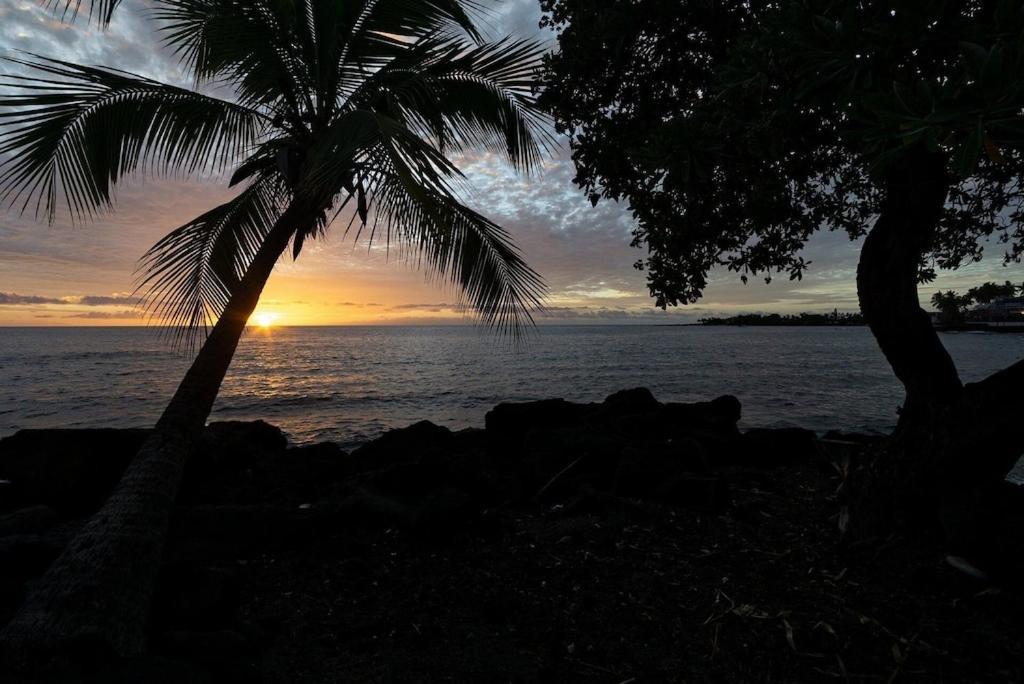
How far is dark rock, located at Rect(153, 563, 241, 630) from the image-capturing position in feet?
11.1

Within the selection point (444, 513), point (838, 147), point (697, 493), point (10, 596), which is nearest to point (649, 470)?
point (697, 493)

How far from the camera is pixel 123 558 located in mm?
3148

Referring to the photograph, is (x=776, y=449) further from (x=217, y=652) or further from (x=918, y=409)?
(x=217, y=652)

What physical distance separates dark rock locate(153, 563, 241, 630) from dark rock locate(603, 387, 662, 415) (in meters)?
9.60

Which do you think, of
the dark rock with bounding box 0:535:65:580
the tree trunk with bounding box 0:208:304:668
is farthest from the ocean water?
the tree trunk with bounding box 0:208:304:668

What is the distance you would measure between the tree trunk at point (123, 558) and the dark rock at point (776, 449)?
7.59 metres

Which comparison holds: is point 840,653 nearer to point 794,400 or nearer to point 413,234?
point 413,234

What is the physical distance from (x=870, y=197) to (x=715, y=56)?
3.57m

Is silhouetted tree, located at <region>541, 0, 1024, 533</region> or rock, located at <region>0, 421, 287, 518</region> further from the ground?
silhouetted tree, located at <region>541, 0, 1024, 533</region>

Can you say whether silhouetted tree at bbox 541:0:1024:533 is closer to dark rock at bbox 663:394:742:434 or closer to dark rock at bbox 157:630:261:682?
dark rock at bbox 157:630:261:682

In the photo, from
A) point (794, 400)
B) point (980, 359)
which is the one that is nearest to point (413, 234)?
point (794, 400)

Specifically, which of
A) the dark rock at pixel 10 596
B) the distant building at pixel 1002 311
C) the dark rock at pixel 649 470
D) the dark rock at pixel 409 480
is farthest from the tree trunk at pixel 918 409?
the distant building at pixel 1002 311

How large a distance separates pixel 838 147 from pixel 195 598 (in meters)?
7.40

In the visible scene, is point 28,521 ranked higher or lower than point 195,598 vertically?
lower
